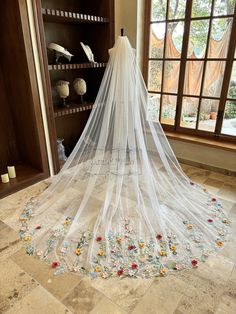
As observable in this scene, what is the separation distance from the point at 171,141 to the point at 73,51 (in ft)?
5.15

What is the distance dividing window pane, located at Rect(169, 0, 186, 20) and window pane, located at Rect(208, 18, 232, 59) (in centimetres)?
35

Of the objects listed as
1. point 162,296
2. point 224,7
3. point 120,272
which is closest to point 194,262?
point 162,296

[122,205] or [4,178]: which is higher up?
[4,178]

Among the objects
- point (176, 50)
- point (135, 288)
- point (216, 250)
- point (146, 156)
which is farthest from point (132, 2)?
point (135, 288)

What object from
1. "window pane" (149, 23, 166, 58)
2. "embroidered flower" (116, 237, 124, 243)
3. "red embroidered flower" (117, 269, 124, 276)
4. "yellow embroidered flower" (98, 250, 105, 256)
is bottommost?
"red embroidered flower" (117, 269, 124, 276)

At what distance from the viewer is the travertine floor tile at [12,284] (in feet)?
4.06

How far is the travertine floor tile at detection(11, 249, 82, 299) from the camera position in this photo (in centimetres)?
129

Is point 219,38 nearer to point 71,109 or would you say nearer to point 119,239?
point 71,109

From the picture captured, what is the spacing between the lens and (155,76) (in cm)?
285

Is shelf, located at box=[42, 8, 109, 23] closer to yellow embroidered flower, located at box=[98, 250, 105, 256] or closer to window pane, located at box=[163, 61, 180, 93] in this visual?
window pane, located at box=[163, 61, 180, 93]

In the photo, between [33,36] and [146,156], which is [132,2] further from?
[146,156]

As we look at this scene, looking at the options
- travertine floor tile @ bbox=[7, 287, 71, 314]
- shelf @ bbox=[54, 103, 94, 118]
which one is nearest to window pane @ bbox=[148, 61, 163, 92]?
shelf @ bbox=[54, 103, 94, 118]

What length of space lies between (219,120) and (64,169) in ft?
5.62

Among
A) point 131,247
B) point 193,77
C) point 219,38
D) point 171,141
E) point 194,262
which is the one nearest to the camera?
point 194,262
